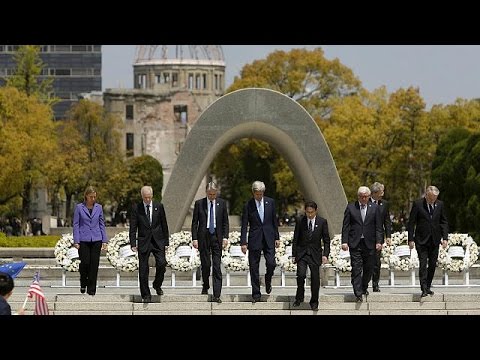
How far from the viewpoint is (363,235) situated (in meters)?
25.6

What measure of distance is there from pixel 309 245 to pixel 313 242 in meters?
0.08

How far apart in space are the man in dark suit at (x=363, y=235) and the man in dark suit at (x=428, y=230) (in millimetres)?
564

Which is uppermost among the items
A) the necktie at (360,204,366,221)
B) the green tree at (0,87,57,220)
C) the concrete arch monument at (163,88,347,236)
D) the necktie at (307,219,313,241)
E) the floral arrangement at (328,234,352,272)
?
the green tree at (0,87,57,220)

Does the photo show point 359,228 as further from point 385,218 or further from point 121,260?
point 121,260

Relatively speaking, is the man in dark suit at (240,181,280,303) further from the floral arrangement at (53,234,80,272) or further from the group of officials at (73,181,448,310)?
the floral arrangement at (53,234,80,272)

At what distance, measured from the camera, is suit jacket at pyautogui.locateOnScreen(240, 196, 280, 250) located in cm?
2559

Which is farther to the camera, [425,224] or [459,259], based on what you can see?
[459,259]

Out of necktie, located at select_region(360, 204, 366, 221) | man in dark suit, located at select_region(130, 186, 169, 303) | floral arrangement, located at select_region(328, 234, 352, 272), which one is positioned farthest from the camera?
floral arrangement, located at select_region(328, 234, 352, 272)

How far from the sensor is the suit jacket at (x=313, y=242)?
24.9 metres

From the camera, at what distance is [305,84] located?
85.3 meters

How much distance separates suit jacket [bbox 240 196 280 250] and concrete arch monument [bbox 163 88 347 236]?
9564mm

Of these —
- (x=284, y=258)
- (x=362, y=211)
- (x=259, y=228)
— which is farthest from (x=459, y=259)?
(x=259, y=228)

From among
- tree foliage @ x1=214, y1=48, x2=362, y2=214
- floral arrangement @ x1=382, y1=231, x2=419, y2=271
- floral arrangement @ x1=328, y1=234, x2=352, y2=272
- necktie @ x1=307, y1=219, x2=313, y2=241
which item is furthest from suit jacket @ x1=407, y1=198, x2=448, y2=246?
tree foliage @ x1=214, y1=48, x2=362, y2=214
